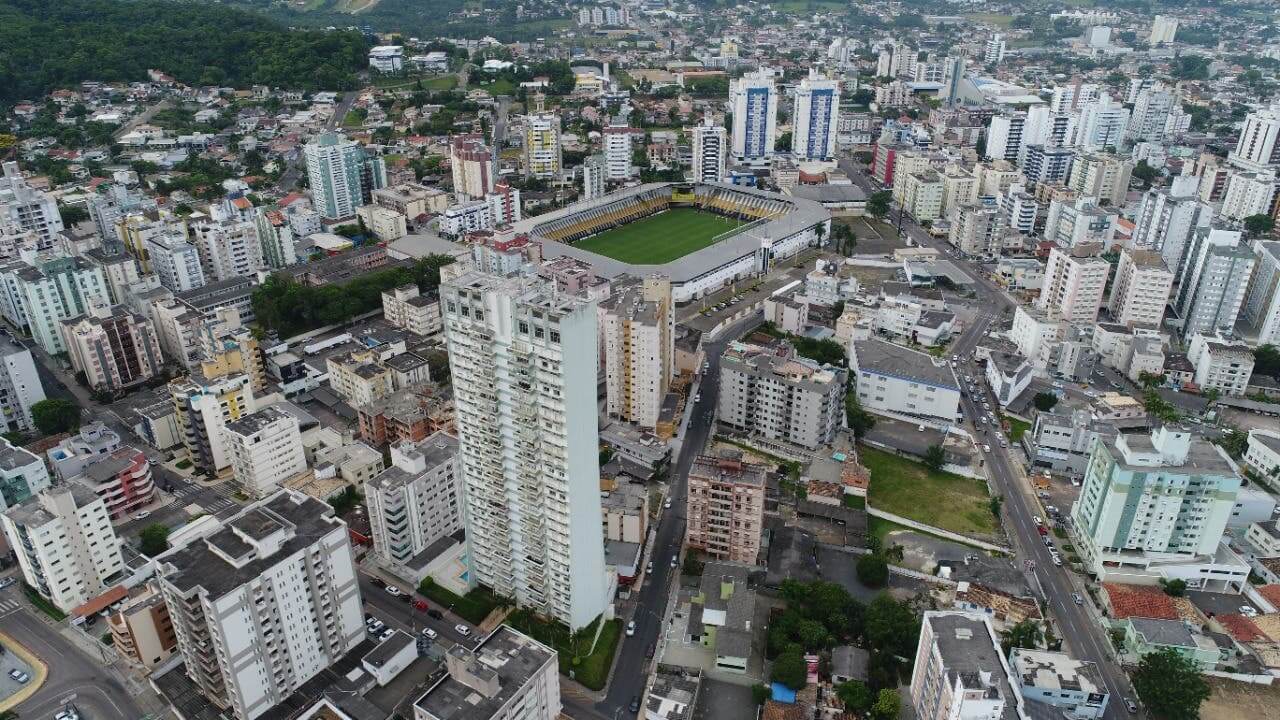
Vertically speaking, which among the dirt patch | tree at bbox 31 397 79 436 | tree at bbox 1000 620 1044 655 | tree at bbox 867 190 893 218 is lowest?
the dirt patch

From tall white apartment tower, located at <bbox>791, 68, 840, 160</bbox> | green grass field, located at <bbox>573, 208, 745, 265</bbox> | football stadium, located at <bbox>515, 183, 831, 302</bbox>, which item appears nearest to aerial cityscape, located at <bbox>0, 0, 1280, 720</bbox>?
football stadium, located at <bbox>515, 183, 831, 302</bbox>

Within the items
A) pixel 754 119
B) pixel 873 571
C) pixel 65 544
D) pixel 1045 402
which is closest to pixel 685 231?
pixel 754 119

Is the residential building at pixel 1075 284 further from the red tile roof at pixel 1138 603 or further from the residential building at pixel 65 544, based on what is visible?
the residential building at pixel 65 544

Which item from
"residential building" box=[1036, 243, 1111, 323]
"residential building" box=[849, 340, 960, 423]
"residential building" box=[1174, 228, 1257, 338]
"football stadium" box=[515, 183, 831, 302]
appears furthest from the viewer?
"football stadium" box=[515, 183, 831, 302]

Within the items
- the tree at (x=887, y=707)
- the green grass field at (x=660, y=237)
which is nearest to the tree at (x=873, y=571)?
the tree at (x=887, y=707)

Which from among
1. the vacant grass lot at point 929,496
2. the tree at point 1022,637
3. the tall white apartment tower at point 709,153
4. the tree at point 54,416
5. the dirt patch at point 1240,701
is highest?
the tall white apartment tower at point 709,153

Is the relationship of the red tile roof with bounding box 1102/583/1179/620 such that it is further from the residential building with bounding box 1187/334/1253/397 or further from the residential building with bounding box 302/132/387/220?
the residential building with bounding box 302/132/387/220

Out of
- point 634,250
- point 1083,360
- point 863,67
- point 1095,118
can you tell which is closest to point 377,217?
point 634,250
